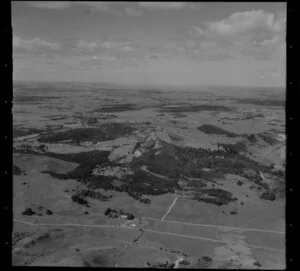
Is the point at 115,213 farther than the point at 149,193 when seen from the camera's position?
No

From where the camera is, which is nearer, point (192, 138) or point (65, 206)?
point (65, 206)

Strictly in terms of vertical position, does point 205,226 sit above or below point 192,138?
below

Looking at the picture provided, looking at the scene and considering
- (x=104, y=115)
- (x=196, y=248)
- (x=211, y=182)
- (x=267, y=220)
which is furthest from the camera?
(x=104, y=115)

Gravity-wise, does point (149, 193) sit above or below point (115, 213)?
above

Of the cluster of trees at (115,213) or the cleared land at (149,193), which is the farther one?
the cluster of trees at (115,213)

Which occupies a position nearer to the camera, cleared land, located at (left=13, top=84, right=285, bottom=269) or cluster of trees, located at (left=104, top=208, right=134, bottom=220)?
cleared land, located at (left=13, top=84, right=285, bottom=269)

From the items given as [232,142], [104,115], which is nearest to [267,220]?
[232,142]

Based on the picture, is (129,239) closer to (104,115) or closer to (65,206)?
(65,206)

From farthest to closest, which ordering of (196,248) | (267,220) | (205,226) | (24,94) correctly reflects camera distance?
(24,94) < (267,220) < (205,226) < (196,248)
